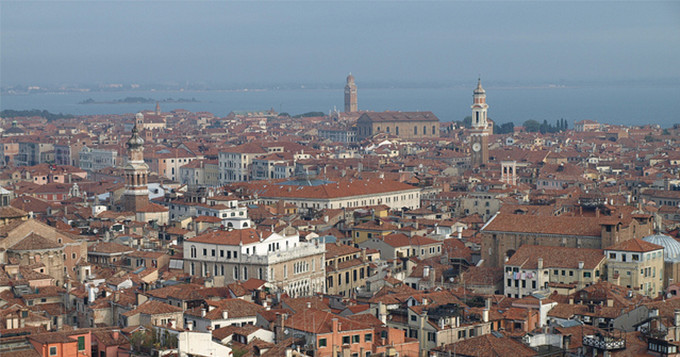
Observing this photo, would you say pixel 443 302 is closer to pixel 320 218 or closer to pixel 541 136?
pixel 320 218

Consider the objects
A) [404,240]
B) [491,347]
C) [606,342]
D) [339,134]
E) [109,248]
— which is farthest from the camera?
[339,134]

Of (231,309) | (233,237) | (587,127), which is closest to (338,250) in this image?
(233,237)

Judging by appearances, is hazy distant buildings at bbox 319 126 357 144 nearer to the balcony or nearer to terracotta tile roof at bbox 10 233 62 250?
terracotta tile roof at bbox 10 233 62 250

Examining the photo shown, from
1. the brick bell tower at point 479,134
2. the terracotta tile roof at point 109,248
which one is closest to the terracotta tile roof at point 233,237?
the terracotta tile roof at point 109,248

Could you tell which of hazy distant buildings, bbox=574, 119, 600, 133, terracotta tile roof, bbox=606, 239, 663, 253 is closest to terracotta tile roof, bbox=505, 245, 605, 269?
terracotta tile roof, bbox=606, 239, 663, 253

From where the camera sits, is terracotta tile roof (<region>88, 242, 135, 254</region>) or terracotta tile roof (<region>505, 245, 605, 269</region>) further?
terracotta tile roof (<region>88, 242, 135, 254</region>)

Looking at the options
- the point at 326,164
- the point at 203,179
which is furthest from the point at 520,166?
the point at 203,179

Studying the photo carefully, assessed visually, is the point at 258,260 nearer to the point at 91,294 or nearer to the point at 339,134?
the point at 91,294
